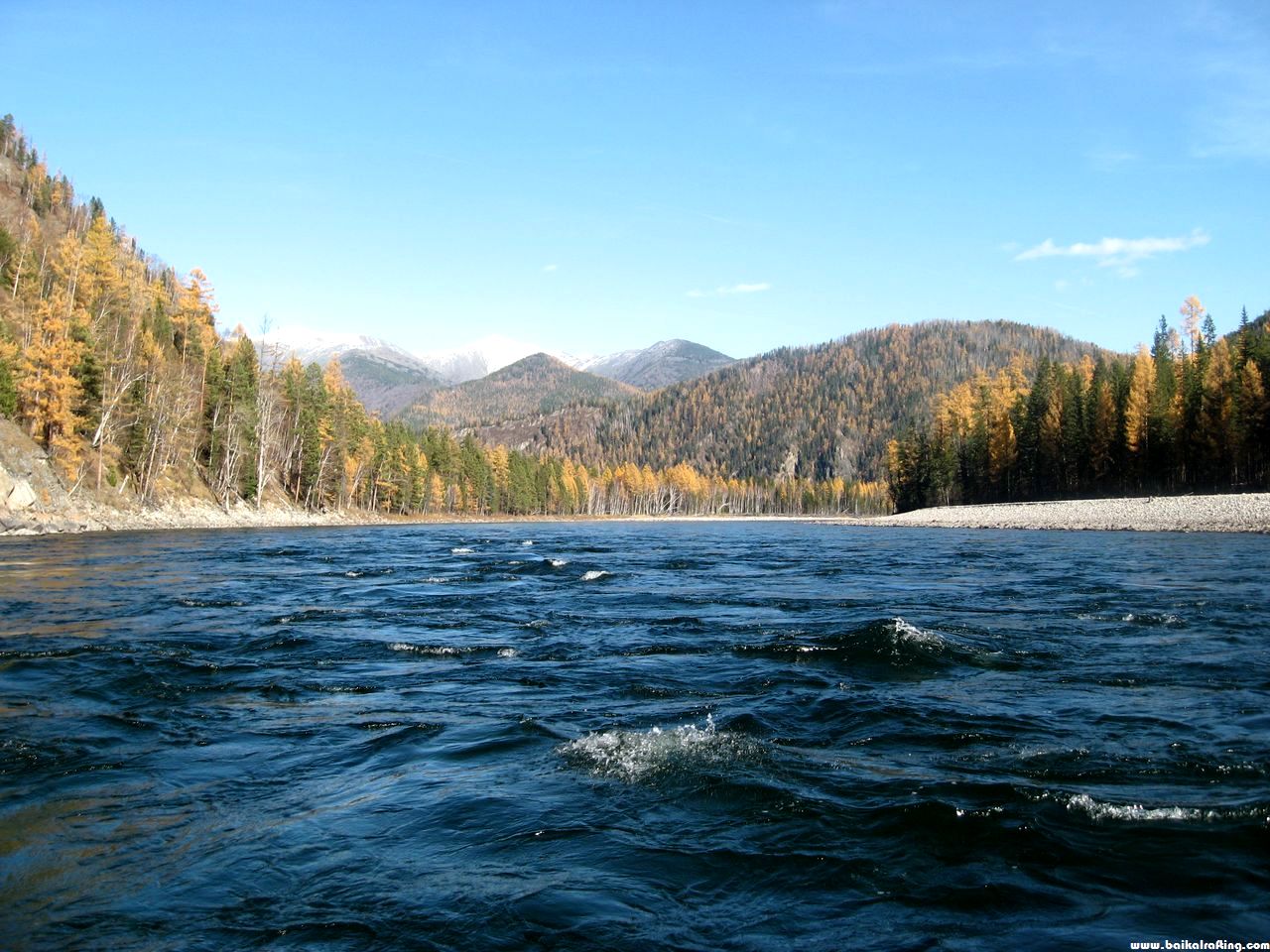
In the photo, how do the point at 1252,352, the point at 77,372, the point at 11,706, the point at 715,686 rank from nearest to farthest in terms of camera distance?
the point at 11,706
the point at 715,686
the point at 77,372
the point at 1252,352

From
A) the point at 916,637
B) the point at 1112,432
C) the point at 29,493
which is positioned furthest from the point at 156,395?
the point at 1112,432

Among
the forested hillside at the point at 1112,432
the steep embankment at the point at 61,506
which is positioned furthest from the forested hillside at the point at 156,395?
the forested hillside at the point at 1112,432

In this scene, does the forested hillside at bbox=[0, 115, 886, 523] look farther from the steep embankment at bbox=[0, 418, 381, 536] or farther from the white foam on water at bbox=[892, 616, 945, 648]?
the white foam on water at bbox=[892, 616, 945, 648]

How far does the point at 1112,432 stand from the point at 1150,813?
9369cm

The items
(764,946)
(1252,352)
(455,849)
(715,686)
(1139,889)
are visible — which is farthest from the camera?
(1252,352)

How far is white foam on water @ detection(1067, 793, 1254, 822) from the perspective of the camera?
616 centimetres

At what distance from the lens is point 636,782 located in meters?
7.34

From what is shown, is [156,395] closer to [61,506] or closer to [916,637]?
[61,506]

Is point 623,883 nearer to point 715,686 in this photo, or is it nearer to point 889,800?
point 889,800

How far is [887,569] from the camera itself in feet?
95.7

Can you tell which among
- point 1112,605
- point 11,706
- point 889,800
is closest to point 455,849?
point 889,800

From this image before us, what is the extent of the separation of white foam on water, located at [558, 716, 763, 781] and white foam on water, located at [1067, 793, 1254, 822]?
2.92 m

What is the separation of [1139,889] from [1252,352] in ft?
304

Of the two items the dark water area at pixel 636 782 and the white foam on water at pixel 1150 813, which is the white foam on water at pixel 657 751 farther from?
the white foam on water at pixel 1150 813
